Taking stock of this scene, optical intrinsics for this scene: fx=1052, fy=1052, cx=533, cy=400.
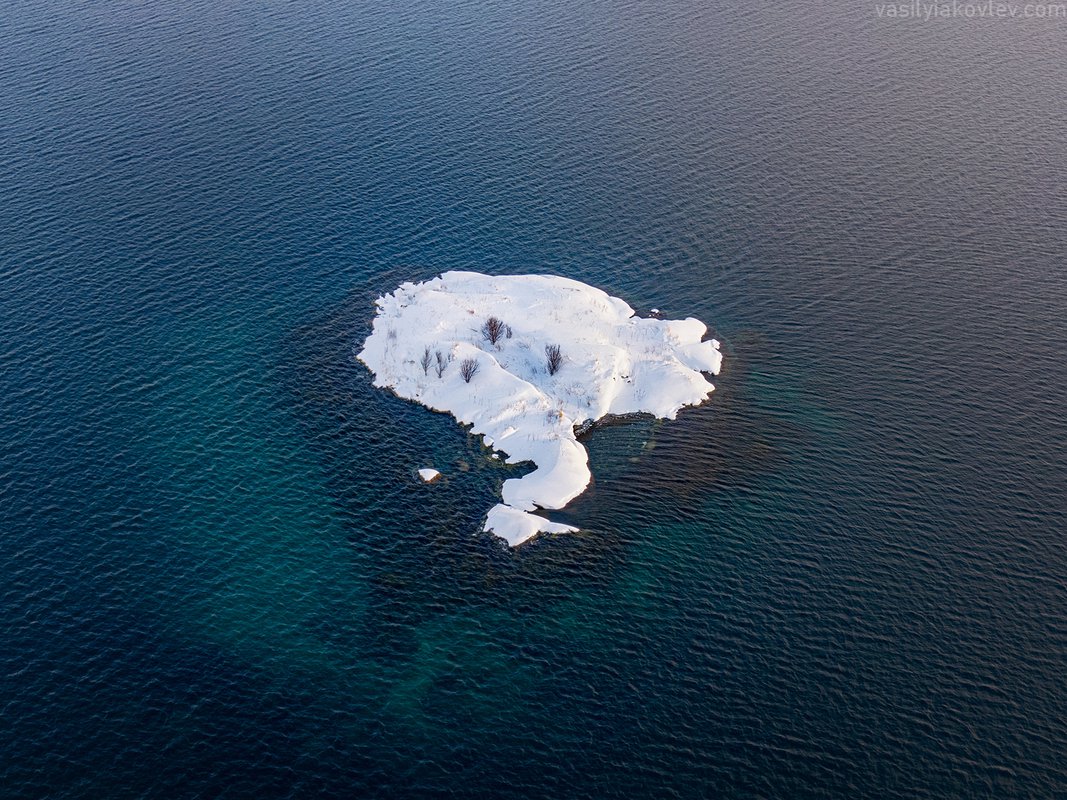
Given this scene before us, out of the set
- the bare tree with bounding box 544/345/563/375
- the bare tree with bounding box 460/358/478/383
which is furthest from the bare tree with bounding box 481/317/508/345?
the bare tree with bounding box 544/345/563/375

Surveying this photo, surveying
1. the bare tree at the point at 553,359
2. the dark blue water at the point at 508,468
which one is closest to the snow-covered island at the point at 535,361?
the bare tree at the point at 553,359

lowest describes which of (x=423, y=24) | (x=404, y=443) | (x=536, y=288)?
(x=404, y=443)

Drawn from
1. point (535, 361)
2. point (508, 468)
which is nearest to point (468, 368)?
point (535, 361)

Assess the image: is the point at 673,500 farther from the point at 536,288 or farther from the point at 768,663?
the point at 536,288

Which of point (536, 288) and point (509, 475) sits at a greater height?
point (536, 288)

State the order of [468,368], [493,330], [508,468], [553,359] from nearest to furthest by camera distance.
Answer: [508,468], [468,368], [553,359], [493,330]

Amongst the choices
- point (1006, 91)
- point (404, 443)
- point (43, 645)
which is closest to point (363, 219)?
point (404, 443)

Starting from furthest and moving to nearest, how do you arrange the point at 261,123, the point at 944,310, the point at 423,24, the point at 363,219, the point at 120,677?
the point at 423,24, the point at 261,123, the point at 363,219, the point at 944,310, the point at 120,677

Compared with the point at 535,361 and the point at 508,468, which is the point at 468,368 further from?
the point at 508,468
